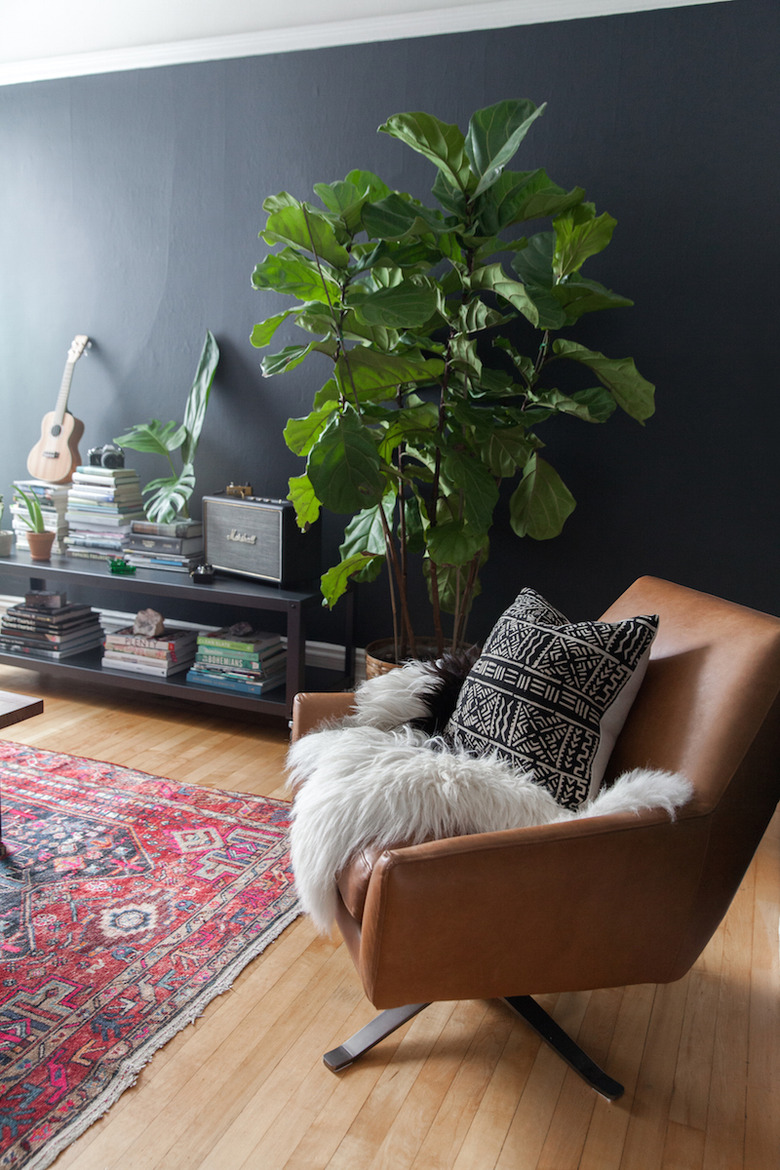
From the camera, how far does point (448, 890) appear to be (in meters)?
1.29

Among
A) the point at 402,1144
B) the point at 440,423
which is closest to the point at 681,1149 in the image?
the point at 402,1144

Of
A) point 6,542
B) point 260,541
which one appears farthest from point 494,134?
point 6,542

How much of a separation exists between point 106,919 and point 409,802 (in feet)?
2.97

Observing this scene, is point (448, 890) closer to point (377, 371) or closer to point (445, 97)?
point (377, 371)

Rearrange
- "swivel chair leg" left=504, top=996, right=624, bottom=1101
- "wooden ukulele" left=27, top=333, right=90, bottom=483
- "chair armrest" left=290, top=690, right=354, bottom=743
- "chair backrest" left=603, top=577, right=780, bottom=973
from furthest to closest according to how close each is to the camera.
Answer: "wooden ukulele" left=27, top=333, right=90, bottom=483 < "chair armrest" left=290, top=690, right=354, bottom=743 < "swivel chair leg" left=504, top=996, right=624, bottom=1101 < "chair backrest" left=603, top=577, right=780, bottom=973

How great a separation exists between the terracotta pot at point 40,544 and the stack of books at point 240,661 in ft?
2.41

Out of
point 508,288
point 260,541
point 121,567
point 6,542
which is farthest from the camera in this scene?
point 6,542

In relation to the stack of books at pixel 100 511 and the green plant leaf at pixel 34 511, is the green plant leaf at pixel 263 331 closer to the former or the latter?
the stack of books at pixel 100 511

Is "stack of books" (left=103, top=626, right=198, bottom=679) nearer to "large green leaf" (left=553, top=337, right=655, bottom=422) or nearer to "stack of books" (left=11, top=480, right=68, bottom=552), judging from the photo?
"stack of books" (left=11, top=480, right=68, bottom=552)

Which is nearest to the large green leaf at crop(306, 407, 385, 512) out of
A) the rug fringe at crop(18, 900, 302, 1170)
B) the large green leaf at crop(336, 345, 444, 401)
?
the large green leaf at crop(336, 345, 444, 401)

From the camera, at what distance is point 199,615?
369cm

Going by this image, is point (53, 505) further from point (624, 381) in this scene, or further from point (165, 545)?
point (624, 381)

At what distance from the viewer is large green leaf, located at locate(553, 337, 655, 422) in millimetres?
2453

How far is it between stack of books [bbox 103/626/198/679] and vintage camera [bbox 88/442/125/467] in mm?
680
